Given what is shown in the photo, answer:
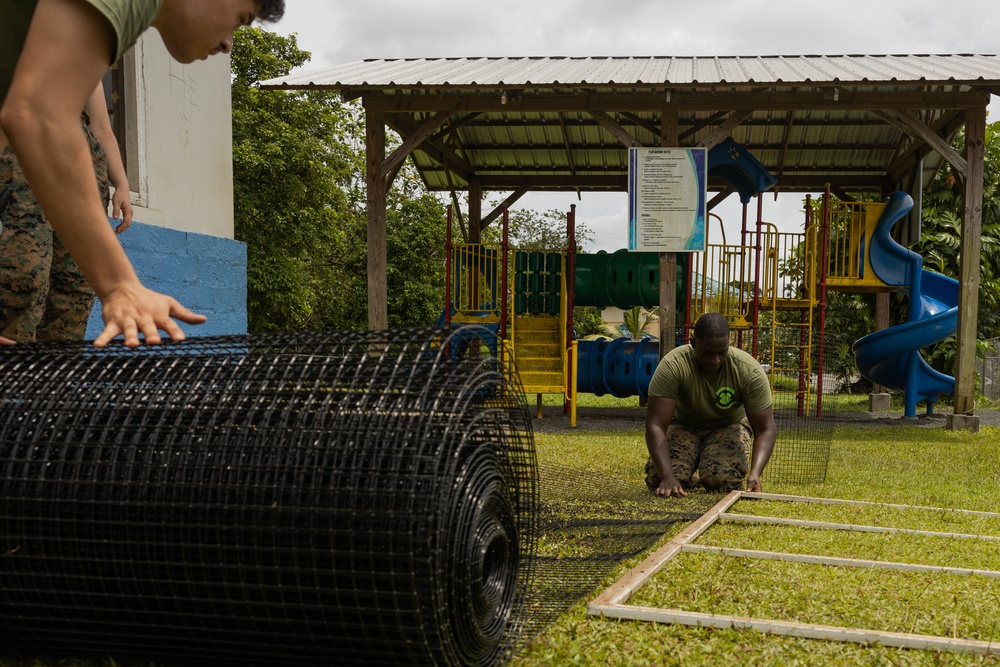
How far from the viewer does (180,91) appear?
6816 mm

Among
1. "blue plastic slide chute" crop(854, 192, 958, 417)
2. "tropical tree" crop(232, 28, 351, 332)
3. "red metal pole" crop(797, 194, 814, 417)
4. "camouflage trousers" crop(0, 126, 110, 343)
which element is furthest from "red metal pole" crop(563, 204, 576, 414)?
"tropical tree" crop(232, 28, 351, 332)

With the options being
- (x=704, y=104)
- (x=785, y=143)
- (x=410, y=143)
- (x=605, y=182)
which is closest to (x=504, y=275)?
(x=410, y=143)

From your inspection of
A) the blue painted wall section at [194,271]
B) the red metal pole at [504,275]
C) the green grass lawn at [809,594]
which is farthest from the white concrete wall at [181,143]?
the red metal pole at [504,275]

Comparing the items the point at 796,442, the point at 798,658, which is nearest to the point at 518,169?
the point at 796,442

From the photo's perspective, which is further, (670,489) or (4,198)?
(670,489)

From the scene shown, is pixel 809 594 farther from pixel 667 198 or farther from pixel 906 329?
pixel 906 329

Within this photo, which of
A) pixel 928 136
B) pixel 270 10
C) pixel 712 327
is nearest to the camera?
pixel 270 10

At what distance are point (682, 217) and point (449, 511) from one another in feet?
29.3

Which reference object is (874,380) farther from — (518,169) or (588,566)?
(588,566)

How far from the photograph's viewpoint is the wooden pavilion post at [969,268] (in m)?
10.3

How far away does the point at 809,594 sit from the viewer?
10.7 ft

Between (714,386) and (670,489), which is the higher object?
(714,386)

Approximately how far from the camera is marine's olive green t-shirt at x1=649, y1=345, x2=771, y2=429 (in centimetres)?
559

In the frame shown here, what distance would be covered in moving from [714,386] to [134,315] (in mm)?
4464
